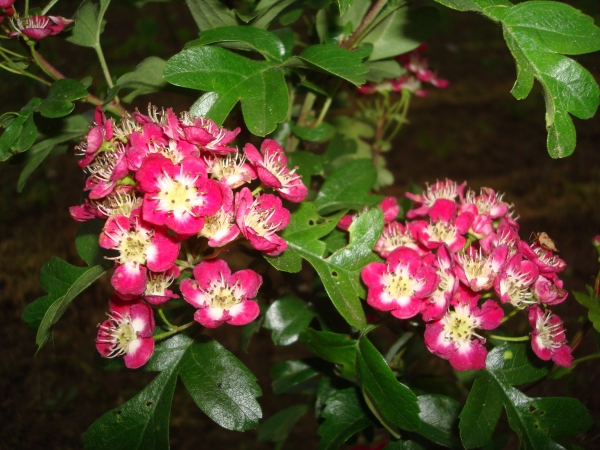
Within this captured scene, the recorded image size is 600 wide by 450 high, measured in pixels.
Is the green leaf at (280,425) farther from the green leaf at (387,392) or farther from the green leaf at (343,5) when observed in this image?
the green leaf at (343,5)

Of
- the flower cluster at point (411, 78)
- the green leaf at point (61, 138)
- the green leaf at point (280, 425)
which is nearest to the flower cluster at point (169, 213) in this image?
the green leaf at point (61, 138)

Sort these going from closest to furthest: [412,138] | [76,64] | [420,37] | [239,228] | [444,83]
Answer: [239,228]
[420,37]
[444,83]
[76,64]
[412,138]

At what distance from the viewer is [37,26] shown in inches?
33.2

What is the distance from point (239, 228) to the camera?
0.72 m

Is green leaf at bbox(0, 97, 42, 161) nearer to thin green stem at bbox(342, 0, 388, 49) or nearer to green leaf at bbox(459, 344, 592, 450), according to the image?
thin green stem at bbox(342, 0, 388, 49)

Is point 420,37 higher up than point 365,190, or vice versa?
point 420,37

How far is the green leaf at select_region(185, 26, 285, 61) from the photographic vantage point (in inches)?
31.2

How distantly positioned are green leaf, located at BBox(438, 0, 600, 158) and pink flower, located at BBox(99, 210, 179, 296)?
0.47m

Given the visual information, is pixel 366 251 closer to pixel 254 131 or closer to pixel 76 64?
pixel 254 131

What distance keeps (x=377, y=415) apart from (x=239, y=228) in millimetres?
372

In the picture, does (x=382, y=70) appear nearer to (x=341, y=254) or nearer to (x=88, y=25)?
(x=341, y=254)

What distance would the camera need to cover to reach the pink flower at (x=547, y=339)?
830 mm

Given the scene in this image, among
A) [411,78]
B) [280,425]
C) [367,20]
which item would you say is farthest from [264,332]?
[367,20]

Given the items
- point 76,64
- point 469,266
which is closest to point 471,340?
point 469,266
